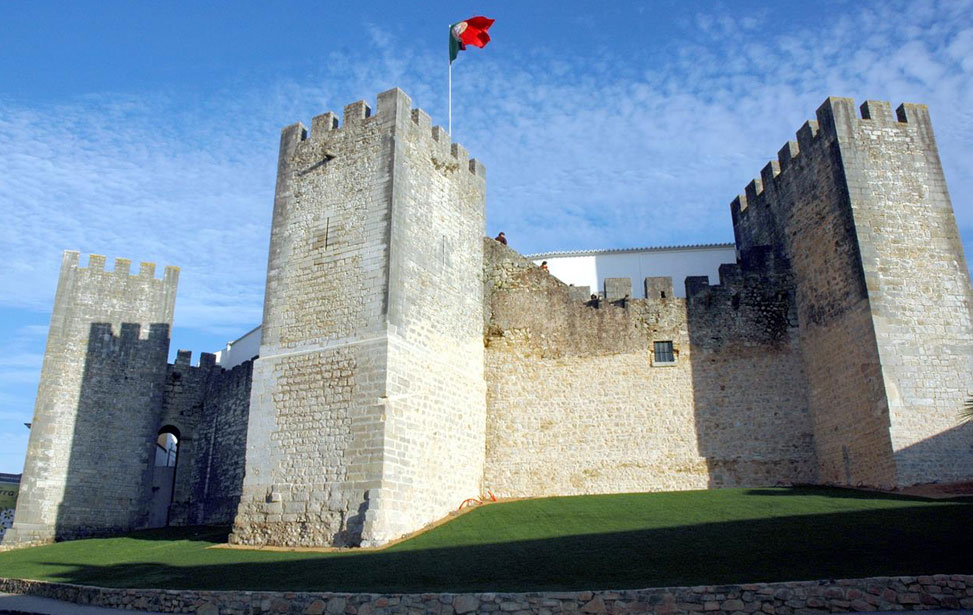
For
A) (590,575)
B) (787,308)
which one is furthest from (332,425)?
(787,308)

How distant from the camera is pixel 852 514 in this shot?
13.7 metres

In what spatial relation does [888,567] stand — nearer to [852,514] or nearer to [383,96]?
[852,514]

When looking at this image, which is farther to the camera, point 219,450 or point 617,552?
point 219,450

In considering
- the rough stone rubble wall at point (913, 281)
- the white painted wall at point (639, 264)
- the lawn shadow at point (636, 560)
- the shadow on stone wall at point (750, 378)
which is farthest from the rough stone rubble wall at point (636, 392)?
the white painted wall at point (639, 264)

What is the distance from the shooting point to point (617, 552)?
474 inches

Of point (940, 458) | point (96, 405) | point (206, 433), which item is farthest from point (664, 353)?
point (96, 405)

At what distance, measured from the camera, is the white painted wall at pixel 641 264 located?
1093 inches

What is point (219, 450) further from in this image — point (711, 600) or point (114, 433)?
point (711, 600)

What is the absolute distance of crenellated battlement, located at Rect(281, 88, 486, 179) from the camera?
1795 centimetres

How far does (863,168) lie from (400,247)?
1017 cm

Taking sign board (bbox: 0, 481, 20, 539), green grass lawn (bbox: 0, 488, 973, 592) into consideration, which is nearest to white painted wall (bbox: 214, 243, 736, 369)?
sign board (bbox: 0, 481, 20, 539)

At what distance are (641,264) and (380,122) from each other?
13144 mm

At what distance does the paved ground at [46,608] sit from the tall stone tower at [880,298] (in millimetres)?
13595

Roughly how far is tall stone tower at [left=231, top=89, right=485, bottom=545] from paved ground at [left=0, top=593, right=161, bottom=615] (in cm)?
382
